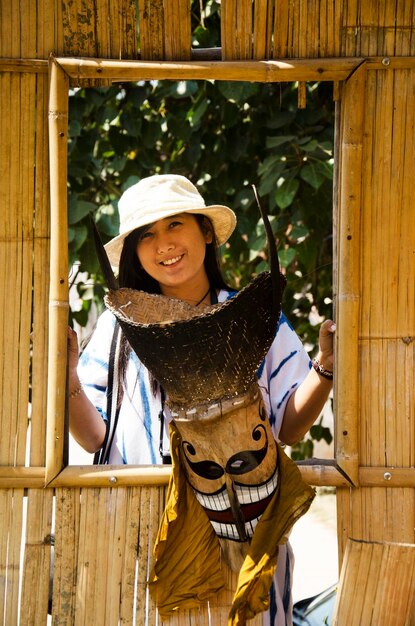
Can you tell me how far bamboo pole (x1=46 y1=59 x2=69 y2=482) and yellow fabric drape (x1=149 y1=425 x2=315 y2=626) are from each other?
27cm

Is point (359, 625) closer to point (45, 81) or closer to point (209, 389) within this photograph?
point (209, 389)

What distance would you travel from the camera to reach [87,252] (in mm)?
3436

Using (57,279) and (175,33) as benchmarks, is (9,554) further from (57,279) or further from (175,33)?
(175,33)

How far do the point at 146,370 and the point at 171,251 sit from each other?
0.91ft

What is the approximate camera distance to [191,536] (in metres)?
2.13

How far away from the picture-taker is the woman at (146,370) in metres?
2.26

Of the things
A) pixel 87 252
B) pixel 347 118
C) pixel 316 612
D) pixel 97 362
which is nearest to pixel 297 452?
pixel 316 612

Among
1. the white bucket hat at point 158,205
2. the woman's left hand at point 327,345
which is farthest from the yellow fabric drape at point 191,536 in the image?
the white bucket hat at point 158,205

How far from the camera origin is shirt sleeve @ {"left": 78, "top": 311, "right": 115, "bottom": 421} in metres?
2.38

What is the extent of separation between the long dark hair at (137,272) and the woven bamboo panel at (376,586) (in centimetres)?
59

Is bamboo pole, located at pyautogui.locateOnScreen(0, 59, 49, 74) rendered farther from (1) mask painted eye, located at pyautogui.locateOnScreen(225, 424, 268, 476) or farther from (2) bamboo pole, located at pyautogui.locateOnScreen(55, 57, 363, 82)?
(1) mask painted eye, located at pyautogui.locateOnScreen(225, 424, 268, 476)

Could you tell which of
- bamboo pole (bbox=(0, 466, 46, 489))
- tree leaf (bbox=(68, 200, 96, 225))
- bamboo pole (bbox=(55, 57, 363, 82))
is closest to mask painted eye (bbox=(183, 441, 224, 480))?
bamboo pole (bbox=(0, 466, 46, 489))

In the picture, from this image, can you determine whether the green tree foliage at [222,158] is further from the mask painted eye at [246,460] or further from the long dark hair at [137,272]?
the mask painted eye at [246,460]

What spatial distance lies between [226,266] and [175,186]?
1.80 metres
